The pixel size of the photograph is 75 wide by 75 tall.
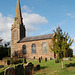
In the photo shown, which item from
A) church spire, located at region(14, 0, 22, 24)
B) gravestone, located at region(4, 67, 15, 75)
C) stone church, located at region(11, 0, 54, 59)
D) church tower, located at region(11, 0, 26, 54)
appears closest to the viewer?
gravestone, located at region(4, 67, 15, 75)

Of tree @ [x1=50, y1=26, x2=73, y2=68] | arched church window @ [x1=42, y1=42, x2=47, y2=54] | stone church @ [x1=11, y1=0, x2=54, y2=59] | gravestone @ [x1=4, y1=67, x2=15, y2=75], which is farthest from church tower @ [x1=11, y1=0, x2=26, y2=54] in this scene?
gravestone @ [x1=4, y1=67, x2=15, y2=75]

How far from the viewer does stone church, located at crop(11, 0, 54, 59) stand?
29.1m

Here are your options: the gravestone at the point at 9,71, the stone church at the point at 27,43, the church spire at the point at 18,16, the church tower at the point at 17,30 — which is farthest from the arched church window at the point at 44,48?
the gravestone at the point at 9,71

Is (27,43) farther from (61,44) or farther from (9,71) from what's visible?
(9,71)

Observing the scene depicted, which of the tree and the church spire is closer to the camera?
the tree

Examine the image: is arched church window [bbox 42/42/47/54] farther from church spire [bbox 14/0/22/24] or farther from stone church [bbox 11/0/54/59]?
church spire [bbox 14/0/22/24]

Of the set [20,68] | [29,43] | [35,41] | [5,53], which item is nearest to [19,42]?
[29,43]

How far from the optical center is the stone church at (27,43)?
29122 millimetres

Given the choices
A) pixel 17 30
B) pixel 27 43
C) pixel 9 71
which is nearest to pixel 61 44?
pixel 9 71

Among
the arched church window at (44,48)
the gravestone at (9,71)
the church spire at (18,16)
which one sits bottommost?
the gravestone at (9,71)

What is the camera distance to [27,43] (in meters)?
32.3

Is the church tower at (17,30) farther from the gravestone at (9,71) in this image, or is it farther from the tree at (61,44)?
the gravestone at (9,71)

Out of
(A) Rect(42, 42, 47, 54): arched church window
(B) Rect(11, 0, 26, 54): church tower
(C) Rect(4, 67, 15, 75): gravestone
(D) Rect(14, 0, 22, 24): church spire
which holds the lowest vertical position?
(C) Rect(4, 67, 15, 75): gravestone

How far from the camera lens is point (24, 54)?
3256cm
